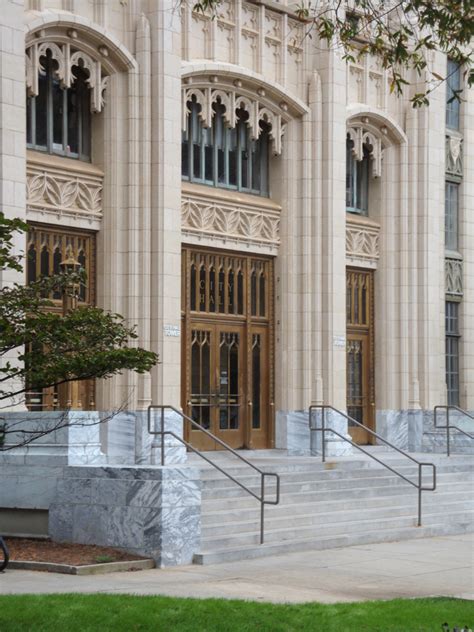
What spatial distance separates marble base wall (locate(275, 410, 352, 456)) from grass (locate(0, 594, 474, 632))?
43.3 ft

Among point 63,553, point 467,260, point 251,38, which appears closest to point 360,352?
point 467,260

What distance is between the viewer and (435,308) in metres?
30.6

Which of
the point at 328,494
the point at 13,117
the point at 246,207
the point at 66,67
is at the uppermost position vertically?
the point at 66,67

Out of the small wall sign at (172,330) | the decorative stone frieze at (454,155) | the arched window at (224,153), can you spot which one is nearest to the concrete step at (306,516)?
the small wall sign at (172,330)

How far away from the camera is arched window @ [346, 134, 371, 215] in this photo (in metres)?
30.0

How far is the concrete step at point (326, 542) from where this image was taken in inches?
675

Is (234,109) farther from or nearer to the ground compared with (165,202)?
farther from the ground

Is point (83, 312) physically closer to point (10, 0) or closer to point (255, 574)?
point (255, 574)

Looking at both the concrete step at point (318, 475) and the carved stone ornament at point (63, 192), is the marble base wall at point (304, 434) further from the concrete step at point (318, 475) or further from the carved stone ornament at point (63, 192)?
the carved stone ornament at point (63, 192)

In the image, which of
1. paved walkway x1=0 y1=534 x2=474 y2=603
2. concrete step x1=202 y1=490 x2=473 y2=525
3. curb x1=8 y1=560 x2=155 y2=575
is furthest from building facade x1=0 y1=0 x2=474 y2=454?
paved walkway x1=0 y1=534 x2=474 y2=603

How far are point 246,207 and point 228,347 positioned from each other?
9.94ft

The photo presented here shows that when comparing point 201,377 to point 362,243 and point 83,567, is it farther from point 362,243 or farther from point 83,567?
point 83,567

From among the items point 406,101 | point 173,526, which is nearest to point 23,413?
point 173,526

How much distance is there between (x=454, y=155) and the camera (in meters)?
32.3
